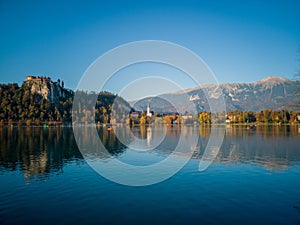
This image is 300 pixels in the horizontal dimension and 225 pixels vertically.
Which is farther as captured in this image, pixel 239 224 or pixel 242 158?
pixel 242 158

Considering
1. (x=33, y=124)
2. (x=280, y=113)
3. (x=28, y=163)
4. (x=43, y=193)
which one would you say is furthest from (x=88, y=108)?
(x=43, y=193)

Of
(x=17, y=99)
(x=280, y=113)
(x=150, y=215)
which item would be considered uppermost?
(x=17, y=99)

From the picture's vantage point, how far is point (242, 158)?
26.1 m

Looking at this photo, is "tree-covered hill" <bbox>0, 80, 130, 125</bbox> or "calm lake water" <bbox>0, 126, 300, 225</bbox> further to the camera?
"tree-covered hill" <bbox>0, 80, 130, 125</bbox>

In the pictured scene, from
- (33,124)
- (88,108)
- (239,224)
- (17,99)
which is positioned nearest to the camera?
(239,224)

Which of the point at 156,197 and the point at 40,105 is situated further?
the point at 40,105

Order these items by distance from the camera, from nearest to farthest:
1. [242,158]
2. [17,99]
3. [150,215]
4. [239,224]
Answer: [239,224] < [150,215] < [242,158] < [17,99]

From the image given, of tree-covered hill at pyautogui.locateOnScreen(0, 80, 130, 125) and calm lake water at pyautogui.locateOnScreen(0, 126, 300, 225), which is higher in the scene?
tree-covered hill at pyautogui.locateOnScreen(0, 80, 130, 125)

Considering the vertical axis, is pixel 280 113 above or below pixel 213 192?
above

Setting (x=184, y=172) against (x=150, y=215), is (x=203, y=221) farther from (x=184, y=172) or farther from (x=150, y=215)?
(x=184, y=172)

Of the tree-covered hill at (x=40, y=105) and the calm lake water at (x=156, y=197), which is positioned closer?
the calm lake water at (x=156, y=197)

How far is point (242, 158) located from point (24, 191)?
21.3 metres

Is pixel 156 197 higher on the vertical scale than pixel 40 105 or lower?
lower

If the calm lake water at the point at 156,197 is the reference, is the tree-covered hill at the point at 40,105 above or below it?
above
